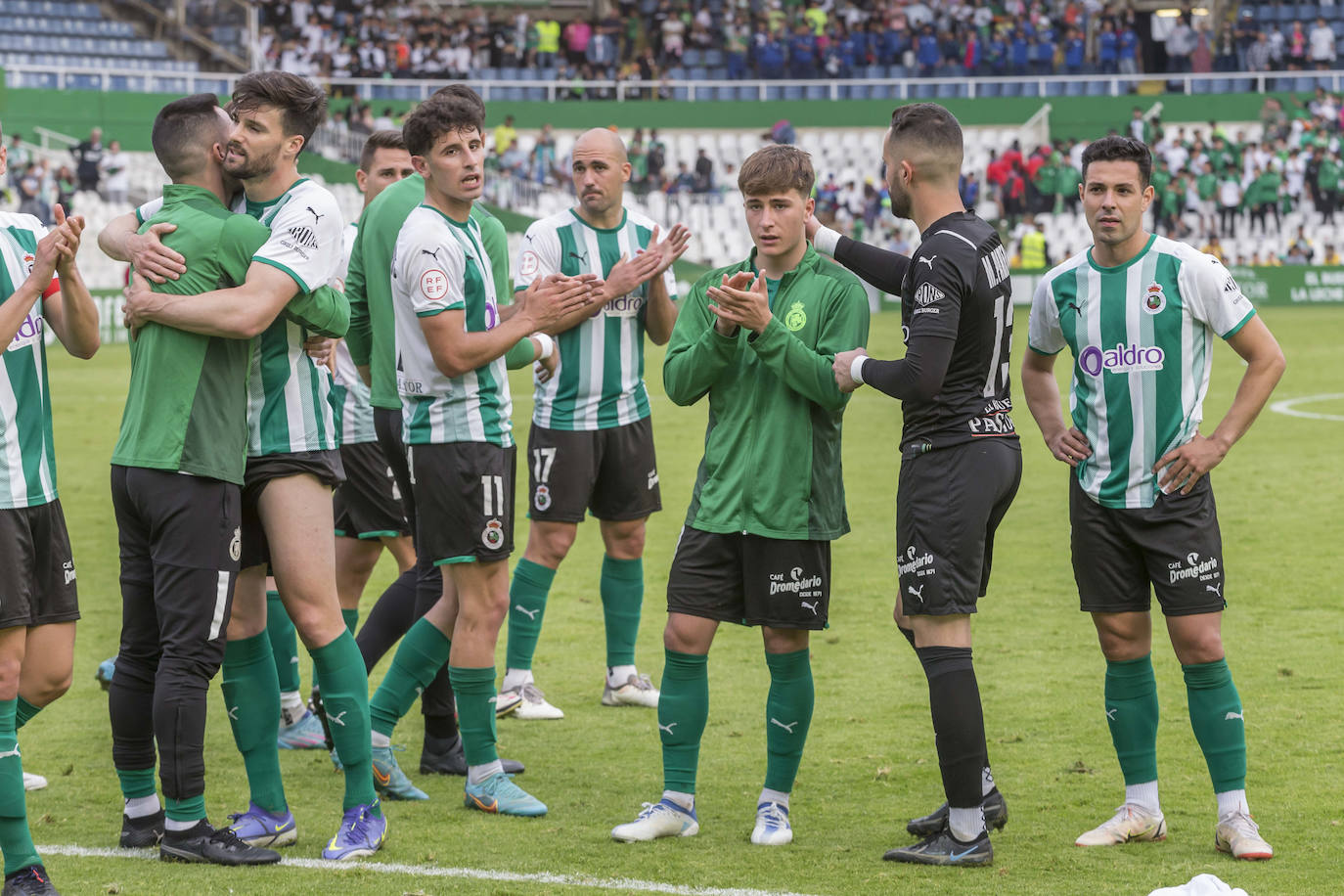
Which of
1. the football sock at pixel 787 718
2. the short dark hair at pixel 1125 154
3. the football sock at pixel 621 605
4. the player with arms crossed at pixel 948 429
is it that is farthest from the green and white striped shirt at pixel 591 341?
the short dark hair at pixel 1125 154

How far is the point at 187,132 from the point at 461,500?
1514 mm

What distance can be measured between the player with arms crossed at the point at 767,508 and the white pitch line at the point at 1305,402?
480 inches

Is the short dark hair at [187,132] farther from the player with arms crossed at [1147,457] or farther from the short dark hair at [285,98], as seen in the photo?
the player with arms crossed at [1147,457]

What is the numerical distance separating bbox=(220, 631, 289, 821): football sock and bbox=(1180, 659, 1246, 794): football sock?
9.89 ft

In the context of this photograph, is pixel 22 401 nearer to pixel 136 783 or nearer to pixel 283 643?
pixel 136 783

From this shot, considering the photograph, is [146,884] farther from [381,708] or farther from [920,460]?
[920,460]

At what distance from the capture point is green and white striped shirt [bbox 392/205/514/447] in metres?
5.19

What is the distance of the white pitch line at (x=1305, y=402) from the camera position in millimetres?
15773

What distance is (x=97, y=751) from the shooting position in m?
6.25

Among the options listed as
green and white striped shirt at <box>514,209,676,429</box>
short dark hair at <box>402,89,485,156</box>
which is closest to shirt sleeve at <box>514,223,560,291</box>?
green and white striped shirt at <box>514,209,676,429</box>

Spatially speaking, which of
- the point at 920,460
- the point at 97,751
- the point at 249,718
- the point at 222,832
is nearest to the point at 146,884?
the point at 222,832

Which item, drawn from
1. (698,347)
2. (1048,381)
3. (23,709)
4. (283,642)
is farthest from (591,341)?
(23,709)

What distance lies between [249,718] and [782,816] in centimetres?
180

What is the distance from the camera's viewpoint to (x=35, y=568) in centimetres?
458
